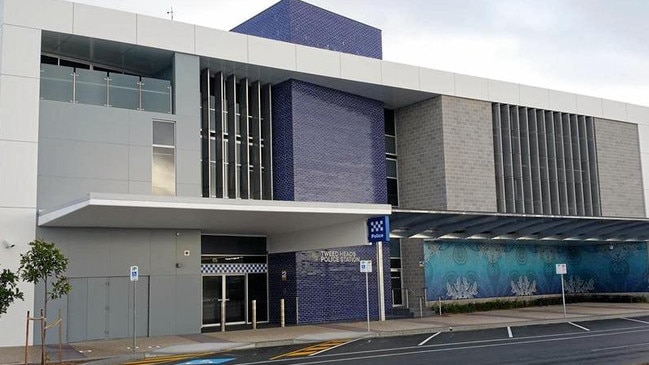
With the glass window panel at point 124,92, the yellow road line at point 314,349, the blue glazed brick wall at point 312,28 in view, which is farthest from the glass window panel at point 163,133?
the blue glazed brick wall at point 312,28

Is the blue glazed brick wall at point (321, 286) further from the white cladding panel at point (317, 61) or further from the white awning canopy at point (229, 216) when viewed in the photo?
the white cladding panel at point (317, 61)

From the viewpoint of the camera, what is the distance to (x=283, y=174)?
30297mm

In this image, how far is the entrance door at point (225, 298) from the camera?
2888 centimetres

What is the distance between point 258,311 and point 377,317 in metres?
5.30

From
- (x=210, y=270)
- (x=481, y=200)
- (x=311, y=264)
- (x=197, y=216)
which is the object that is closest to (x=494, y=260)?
(x=481, y=200)

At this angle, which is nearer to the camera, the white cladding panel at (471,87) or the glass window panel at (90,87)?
the glass window panel at (90,87)

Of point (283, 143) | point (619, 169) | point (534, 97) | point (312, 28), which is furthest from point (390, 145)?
point (619, 169)

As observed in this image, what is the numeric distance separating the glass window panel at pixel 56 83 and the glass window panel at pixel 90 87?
0.30 meters

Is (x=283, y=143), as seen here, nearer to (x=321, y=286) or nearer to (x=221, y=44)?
(x=221, y=44)

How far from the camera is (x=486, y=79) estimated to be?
35656mm

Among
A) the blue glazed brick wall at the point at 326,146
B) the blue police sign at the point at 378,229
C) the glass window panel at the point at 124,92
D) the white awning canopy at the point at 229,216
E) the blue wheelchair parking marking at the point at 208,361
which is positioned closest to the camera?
the blue wheelchair parking marking at the point at 208,361

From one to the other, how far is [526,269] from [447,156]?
9460 millimetres

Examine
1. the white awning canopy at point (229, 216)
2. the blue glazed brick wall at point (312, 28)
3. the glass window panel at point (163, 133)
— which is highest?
the blue glazed brick wall at point (312, 28)

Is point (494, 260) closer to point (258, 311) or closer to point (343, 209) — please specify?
point (258, 311)
